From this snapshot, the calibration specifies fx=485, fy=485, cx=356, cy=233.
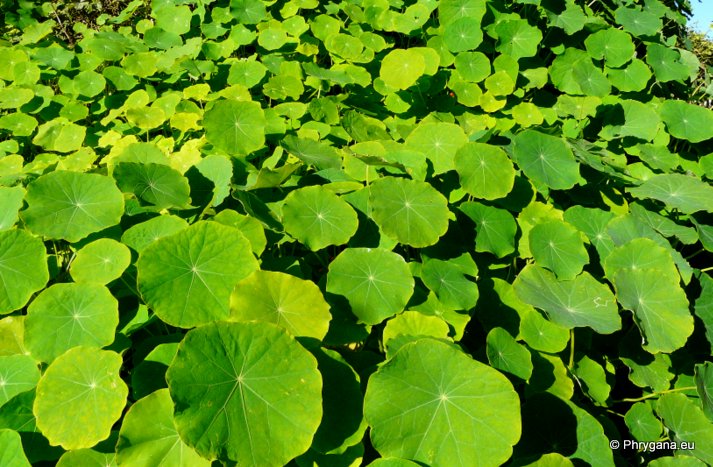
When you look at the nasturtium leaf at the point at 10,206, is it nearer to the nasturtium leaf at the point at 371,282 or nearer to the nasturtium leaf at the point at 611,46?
the nasturtium leaf at the point at 371,282

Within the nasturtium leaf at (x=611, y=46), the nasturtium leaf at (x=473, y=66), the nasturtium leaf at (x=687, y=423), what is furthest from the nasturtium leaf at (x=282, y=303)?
the nasturtium leaf at (x=611, y=46)

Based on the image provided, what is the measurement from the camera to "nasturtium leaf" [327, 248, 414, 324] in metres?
1.66

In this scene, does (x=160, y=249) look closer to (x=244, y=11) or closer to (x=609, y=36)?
(x=244, y=11)

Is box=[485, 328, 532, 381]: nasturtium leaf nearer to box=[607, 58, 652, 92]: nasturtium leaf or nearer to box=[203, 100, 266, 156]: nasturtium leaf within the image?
box=[203, 100, 266, 156]: nasturtium leaf

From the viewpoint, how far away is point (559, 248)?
2.11 meters

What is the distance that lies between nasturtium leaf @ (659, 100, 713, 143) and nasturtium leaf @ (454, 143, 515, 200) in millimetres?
1782

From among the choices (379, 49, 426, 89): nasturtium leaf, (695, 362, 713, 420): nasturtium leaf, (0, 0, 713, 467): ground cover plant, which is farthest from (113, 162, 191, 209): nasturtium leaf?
(695, 362, 713, 420): nasturtium leaf

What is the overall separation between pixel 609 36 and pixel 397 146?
232 cm

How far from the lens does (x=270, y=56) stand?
136 inches

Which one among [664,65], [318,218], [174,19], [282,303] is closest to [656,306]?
[318,218]

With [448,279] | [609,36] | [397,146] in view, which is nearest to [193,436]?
[448,279]

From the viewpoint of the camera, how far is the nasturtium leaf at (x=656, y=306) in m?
1.89

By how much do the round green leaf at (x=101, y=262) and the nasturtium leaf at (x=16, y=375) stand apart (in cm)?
28

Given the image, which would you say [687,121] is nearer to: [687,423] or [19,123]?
[687,423]
